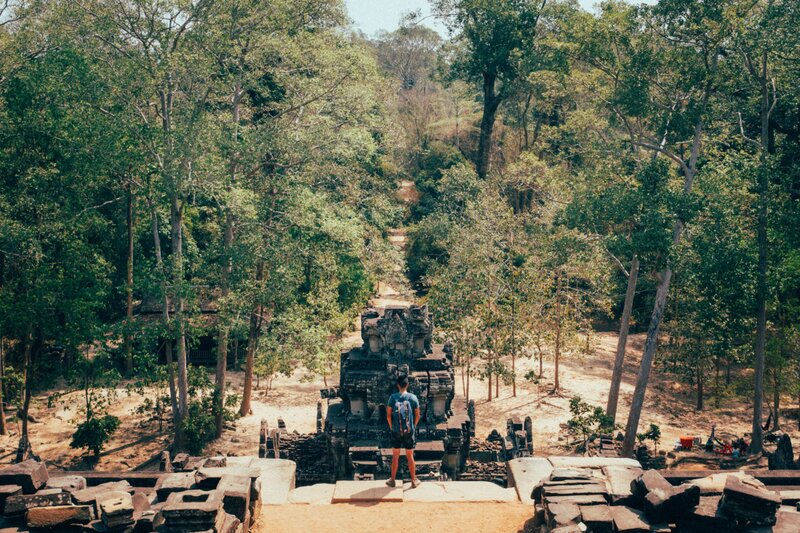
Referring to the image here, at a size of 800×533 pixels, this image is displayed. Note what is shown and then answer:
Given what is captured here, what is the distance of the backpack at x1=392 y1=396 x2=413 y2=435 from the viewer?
41.1 ft

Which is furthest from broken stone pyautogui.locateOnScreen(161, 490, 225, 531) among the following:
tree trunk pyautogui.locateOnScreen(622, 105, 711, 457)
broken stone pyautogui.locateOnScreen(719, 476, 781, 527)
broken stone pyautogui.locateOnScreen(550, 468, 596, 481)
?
tree trunk pyautogui.locateOnScreen(622, 105, 711, 457)

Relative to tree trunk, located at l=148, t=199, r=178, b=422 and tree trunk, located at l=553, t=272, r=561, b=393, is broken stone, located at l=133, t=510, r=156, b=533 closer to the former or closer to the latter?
tree trunk, located at l=148, t=199, r=178, b=422

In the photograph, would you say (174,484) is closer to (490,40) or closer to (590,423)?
(590,423)

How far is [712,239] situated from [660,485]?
37.4 ft

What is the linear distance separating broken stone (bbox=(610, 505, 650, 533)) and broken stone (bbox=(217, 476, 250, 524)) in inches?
223

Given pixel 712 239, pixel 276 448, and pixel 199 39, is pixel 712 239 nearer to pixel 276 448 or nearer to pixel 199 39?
pixel 276 448

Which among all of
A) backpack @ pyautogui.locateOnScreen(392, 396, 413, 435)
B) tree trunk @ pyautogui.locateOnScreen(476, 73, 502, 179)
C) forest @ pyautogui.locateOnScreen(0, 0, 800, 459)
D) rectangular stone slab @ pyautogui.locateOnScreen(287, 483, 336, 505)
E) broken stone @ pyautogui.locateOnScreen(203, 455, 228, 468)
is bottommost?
rectangular stone slab @ pyautogui.locateOnScreen(287, 483, 336, 505)

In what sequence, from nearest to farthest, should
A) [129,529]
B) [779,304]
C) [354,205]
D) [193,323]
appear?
[129,529]
[193,323]
[779,304]
[354,205]

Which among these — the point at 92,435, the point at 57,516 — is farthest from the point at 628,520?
the point at 92,435

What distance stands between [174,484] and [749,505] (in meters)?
8.85

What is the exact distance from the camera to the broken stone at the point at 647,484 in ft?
34.4

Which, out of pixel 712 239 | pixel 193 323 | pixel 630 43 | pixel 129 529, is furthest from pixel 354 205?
pixel 129 529

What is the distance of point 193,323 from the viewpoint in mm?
22469

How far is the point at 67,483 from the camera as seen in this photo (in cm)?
1112
